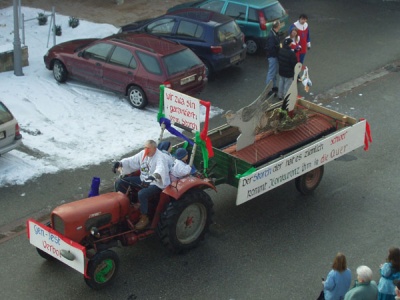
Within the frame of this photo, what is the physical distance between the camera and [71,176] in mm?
11562

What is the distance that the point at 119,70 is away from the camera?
14461 millimetres

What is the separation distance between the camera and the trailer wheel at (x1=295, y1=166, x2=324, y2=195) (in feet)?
35.7

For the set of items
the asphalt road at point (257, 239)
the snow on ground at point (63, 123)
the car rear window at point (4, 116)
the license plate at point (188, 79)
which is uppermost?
the car rear window at point (4, 116)

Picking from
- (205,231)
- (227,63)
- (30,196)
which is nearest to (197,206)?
(205,231)

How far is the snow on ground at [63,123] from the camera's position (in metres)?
12.0

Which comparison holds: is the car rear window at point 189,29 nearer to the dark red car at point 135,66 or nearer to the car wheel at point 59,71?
the dark red car at point 135,66

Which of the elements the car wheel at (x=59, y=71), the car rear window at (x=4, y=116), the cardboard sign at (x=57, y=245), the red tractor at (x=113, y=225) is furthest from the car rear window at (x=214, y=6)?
the cardboard sign at (x=57, y=245)

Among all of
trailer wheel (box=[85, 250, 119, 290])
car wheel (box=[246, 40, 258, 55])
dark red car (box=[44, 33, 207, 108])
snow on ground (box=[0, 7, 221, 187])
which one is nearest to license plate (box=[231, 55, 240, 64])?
dark red car (box=[44, 33, 207, 108])

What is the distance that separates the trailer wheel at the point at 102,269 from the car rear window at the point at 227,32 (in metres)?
8.90

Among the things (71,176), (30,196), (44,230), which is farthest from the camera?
(71,176)

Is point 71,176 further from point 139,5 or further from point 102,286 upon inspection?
point 139,5

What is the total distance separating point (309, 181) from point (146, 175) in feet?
10.9

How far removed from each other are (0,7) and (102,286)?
1398 cm

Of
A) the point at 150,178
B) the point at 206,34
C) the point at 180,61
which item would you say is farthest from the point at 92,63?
the point at 150,178
